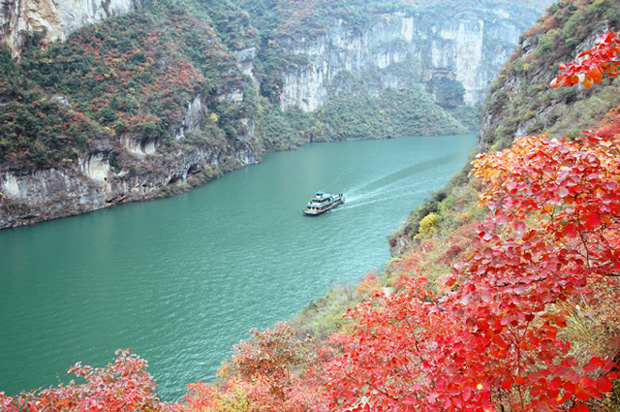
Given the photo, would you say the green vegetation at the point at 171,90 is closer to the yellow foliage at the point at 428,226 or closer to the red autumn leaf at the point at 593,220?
the yellow foliage at the point at 428,226

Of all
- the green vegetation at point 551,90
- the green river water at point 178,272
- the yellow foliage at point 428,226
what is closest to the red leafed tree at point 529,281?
the green vegetation at point 551,90

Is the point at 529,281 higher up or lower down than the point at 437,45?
lower down

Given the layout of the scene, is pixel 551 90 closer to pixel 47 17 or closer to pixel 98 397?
pixel 98 397

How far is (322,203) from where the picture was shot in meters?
42.9

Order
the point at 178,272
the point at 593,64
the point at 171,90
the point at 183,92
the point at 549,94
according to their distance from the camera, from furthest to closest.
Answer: the point at 183,92
the point at 171,90
the point at 178,272
the point at 549,94
the point at 593,64

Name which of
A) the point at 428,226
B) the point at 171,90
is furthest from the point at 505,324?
the point at 171,90

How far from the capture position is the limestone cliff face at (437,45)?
147000 millimetres

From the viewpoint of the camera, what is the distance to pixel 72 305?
24.6 metres

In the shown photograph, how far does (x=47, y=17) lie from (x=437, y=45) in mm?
151410

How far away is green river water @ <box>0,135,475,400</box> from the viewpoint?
65.2ft

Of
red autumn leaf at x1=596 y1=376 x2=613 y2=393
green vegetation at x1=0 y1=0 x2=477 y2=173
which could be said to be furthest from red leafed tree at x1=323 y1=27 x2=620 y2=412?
green vegetation at x1=0 y1=0 x2=477 y2=173

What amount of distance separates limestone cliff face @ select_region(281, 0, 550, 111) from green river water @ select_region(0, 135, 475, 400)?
4139 inches

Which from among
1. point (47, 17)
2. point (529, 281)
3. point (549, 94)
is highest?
point (47, 17)

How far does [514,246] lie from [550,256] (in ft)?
1.69
